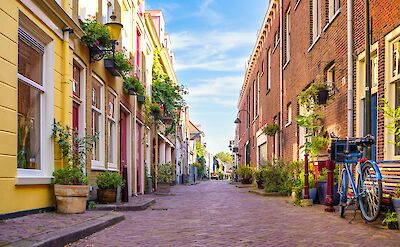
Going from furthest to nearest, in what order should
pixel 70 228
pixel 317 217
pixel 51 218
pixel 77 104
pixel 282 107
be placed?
pixel 282 107 < pixel 77 104 < pixel 317 217 < pixel 51 218 < pixel 70 228

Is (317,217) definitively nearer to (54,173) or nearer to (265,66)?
(54,173)

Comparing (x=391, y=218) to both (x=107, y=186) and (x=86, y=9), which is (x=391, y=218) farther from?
(x=86, y=9)

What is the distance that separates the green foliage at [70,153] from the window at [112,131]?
11.7ft

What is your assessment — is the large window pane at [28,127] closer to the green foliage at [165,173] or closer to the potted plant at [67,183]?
the potted plant at [67,183]

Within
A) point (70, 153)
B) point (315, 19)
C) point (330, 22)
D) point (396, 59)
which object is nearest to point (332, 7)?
point (330, 22)

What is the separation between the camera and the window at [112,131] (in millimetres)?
12891

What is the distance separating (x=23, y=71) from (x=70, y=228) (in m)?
2.52

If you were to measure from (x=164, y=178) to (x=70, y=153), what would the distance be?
10.0 meters

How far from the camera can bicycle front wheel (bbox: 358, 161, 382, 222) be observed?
6.96 meters

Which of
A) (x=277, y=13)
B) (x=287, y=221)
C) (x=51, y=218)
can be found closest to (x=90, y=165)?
(x=51, y=218)

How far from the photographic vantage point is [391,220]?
675 cm

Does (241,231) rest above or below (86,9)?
below

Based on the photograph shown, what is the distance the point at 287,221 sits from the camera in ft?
27.5

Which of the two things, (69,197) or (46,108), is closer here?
(69,197)
